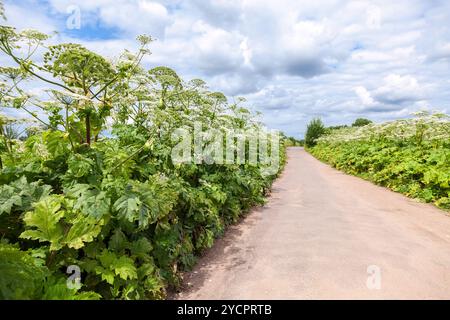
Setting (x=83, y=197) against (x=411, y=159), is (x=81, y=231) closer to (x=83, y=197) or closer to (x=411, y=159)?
(x=83, y=197)

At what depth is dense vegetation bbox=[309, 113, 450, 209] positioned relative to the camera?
10.2m

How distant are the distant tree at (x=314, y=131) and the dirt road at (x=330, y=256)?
40.4m

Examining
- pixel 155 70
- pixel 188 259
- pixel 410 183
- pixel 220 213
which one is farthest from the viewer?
pixel 410 183

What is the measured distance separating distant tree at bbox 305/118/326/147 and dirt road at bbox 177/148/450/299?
1589 inches

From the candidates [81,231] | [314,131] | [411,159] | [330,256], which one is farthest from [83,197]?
[314,131]

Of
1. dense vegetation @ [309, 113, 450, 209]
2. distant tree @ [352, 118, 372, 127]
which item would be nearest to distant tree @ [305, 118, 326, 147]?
distant tree @ [352, 118, 372, 127]

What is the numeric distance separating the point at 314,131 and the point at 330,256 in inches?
→ 1785

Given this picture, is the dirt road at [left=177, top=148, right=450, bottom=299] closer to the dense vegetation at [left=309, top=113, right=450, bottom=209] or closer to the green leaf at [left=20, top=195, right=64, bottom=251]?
the dense vegetation at [left=309, top=113, right=450, bottom=209]

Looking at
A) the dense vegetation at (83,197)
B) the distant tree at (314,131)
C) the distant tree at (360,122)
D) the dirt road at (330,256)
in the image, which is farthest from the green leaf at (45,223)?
the distant tree at (360,122)

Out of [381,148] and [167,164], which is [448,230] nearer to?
[167,164]

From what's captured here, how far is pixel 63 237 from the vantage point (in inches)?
123
